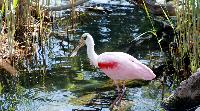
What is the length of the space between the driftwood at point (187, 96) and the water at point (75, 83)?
0.75 ft

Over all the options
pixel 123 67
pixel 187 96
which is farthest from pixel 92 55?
pixel 187 96

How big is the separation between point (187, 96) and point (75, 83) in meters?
1.80

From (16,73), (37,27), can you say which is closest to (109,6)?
(37,27)

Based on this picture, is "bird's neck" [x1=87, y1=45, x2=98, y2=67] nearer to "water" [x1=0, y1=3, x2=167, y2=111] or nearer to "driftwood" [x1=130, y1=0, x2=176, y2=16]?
"water" [x1=0, y1=3, x2=167, y2=111]

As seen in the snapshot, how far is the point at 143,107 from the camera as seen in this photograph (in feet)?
18.8

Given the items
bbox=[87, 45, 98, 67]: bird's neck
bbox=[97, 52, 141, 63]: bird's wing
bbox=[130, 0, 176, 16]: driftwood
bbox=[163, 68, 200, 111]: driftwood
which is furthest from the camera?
bbox=[130, 0, 176, 16]: driftwood

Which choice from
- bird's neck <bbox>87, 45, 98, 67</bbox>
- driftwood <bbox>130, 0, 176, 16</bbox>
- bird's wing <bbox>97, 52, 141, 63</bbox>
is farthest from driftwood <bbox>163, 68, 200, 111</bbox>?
driftwood <bbox>130, 0, 176, 16</bbox>

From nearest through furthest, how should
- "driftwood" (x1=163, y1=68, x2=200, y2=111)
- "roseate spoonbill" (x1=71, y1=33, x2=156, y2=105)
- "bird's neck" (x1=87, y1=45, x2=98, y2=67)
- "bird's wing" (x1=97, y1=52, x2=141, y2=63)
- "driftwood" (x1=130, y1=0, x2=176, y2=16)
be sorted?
"driftwood" (x1=163, y1=68, x2=200, y2=111) → "roseate spoonbill" (x1=71, y1=33, x2=156, y2=105) → "bird's wing" (x1=97, y1=52, x2=141, y2=63) → "bird's neck" (x1=87, y1=45, x2=98, y2=67) → "driftwood" (x1=130, y1=0, x2=176, y2=16)

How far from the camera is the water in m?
5.86

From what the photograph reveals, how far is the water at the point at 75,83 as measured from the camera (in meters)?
5.86

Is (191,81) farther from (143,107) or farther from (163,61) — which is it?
(163,61)

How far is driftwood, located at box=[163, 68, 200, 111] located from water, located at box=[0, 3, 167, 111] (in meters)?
0.23

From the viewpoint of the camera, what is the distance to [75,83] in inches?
263

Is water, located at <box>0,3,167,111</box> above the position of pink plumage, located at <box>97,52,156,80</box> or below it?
below
